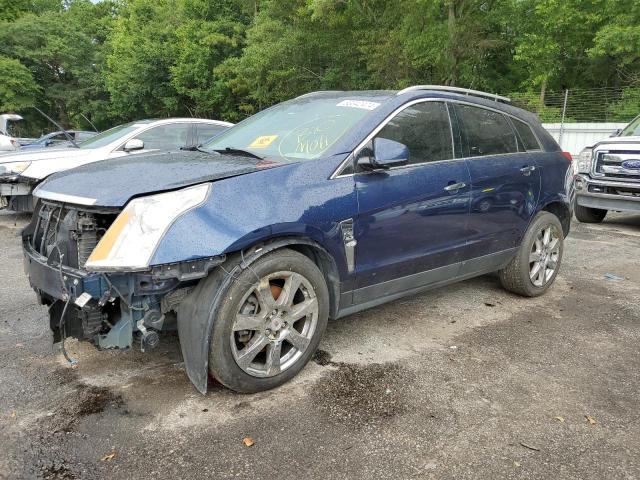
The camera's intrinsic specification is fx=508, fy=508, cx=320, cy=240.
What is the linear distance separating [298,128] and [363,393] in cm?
185

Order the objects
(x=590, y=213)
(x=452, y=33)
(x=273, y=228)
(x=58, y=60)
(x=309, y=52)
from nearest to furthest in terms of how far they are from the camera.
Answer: (x=273, y=228), (x=590, y=213), (x=452, y=33), (x=309, y=52), (x=58, y=60)

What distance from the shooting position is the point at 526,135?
464 centimetres

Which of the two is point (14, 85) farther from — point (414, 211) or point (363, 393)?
point (363, 393)

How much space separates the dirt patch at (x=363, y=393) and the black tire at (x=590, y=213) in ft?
23.7

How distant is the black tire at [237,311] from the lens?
8.57 ft

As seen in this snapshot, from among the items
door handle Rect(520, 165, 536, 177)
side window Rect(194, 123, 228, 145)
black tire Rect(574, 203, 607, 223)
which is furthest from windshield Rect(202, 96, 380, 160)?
black tire Rect(574, 203, 607, 223)

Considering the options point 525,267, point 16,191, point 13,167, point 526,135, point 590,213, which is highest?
point 526,135

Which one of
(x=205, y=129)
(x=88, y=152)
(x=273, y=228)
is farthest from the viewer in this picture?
(x=205, y=129)

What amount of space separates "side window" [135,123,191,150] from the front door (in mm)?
4667

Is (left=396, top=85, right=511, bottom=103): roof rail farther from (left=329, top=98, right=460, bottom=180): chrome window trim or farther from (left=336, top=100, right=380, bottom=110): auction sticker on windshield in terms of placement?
(left=336, top=100, right=380, bottom=110): auction sticker on windshield

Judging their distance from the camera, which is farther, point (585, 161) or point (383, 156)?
point (585, 161)

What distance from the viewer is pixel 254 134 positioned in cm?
382

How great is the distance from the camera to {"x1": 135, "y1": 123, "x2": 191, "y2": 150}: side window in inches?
290

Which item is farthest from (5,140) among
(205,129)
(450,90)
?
(450,90)
